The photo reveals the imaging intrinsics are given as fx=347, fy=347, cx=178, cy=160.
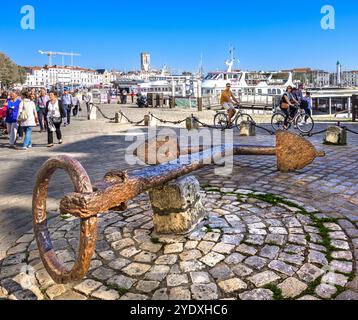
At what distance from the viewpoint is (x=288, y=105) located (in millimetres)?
11414

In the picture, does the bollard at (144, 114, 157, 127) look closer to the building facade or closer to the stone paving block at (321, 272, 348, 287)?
the stone paving block at (321, 272, 348, 287)

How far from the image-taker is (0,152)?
898 centimetres

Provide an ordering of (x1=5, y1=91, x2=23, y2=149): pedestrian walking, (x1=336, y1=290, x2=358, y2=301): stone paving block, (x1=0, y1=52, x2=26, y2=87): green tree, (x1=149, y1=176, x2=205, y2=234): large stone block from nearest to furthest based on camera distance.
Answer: (x1=336, y1=290, x2=358, y2=301): stone paving block, (x1=149, y1=176, x2=205, y2=234): large stone block, (x1=5, y1=91, x2=23, y2=149): pedestrian walking, (x1=0, y1=52, x2=26, y2=87): green tree

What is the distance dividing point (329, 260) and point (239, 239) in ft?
2.61

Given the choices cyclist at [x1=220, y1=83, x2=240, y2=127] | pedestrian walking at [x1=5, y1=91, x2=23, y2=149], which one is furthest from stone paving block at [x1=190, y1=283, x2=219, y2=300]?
cyclist at [x1=220, y1=83, x2=240, y2=127]

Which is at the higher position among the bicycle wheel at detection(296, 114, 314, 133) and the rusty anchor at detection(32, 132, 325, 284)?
the bicycle wheel at detection(296, 114, 314, 133)

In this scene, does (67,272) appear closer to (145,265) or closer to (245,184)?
(145,265)

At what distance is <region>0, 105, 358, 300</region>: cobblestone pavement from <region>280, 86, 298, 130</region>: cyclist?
6511mm

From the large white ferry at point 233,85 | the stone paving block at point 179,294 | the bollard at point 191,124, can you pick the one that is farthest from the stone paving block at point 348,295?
the large white ferry at point 233,85

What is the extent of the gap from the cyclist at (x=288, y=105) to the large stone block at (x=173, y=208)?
8903 millimetres

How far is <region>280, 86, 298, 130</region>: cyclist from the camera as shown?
37.5ft

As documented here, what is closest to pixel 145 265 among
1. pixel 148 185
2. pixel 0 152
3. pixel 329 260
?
pixel 148 185

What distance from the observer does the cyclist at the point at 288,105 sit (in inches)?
450

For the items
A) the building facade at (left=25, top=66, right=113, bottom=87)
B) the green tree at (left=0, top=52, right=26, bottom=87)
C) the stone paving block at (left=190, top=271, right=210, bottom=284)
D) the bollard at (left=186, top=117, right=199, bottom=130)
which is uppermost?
the building facade at (left=25, top=66, right=113, bottom=87)
